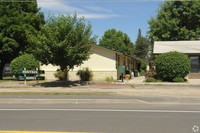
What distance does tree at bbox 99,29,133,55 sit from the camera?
248 feet

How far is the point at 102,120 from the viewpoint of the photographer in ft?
25.1

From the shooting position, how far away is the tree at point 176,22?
137 ft

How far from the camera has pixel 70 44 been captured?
64.7 feet

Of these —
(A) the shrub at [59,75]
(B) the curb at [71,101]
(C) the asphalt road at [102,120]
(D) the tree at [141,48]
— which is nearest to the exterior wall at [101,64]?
(A) the shrub at [59,75]

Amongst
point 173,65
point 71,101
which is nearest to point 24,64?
point 173,65

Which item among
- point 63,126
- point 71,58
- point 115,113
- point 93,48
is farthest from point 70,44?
point 63,126

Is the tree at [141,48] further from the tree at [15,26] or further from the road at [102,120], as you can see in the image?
the road at [102,120]

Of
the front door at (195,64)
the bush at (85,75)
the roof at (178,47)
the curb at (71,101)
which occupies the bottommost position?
the curb at (71,101)

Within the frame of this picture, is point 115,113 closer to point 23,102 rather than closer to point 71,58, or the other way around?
point 23,102

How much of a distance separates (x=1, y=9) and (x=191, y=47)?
22814 millimetres

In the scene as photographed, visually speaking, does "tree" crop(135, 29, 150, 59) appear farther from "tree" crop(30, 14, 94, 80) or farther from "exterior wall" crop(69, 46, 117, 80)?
"tree" crop(30, 14, 94, 80)

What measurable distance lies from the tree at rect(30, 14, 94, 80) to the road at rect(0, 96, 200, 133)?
10.3 metres

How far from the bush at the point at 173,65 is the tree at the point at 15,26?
1415cm

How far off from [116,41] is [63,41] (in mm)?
57730
